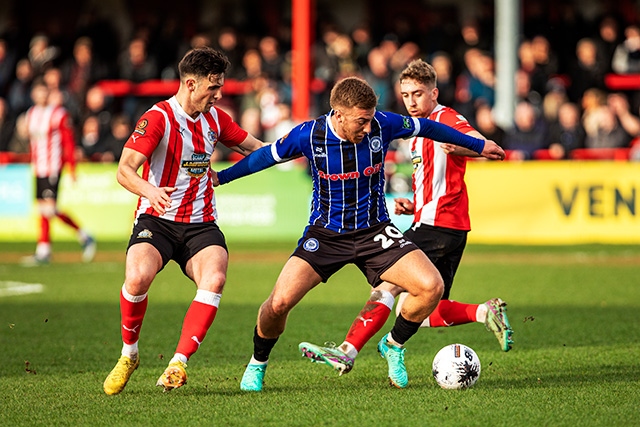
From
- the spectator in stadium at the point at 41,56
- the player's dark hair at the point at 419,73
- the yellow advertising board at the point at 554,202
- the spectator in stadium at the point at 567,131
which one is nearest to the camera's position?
the player's dark hair at the point at 419,73

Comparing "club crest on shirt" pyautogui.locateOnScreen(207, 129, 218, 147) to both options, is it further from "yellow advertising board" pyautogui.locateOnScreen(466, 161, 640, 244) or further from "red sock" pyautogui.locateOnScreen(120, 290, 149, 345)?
"yellow advertising board" pyautogui.locateOnScreen(466, 161, 640, 244)

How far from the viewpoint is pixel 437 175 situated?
24.5ft

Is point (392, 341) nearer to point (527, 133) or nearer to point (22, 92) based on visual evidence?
point (527, 133)

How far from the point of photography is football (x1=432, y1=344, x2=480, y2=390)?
20.8ft

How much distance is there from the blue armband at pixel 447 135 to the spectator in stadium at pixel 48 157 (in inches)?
367

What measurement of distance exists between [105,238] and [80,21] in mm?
8897

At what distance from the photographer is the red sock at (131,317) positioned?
6.45 meters

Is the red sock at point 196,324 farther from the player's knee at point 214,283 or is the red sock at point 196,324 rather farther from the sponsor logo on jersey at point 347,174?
the sponsor logo on jersey at point 347,174

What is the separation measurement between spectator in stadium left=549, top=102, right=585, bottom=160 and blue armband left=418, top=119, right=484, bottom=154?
10.7 metres

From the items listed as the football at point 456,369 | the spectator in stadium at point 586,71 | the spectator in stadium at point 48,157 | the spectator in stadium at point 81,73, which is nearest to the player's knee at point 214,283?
the football at point 456,369

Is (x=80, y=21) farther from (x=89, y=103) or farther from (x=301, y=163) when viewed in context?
(x=301, y=163)

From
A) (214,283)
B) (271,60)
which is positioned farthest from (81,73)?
(214,283)

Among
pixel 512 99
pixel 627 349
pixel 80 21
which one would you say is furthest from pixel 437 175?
pixel 80 21

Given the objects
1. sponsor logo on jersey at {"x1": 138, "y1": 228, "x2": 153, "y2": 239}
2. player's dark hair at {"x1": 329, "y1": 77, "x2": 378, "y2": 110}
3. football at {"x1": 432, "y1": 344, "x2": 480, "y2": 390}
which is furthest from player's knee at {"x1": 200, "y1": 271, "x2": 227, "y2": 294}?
football at {"x1": 432, "y1": 344, "x2": 480, "y2": 390}
